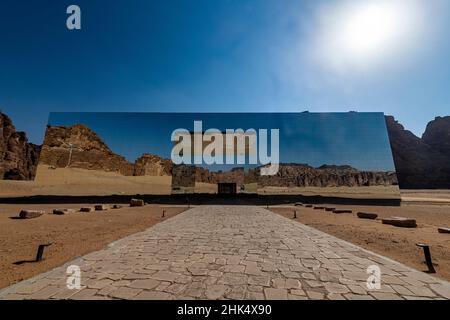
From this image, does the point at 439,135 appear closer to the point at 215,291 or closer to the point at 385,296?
the point at 385,296

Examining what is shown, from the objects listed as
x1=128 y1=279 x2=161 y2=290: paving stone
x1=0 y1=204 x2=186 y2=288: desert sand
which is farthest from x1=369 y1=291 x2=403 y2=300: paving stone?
x1=0 y1=204 x2=186 y2=288: desert sand

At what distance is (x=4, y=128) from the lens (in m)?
69.1

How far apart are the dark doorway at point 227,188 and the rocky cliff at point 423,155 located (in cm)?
8365

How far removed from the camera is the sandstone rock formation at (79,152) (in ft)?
230

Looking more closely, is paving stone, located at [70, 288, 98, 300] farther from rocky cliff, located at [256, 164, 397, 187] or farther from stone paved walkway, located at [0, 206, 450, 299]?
rocky cliff, located at [256, 164, 397, 187]

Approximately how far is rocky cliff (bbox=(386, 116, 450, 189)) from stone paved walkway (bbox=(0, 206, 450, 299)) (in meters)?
107

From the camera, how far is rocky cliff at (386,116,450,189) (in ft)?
287

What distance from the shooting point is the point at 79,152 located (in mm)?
74250


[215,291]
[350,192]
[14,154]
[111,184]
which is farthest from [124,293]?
[14,154]

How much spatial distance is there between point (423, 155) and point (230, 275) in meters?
124
